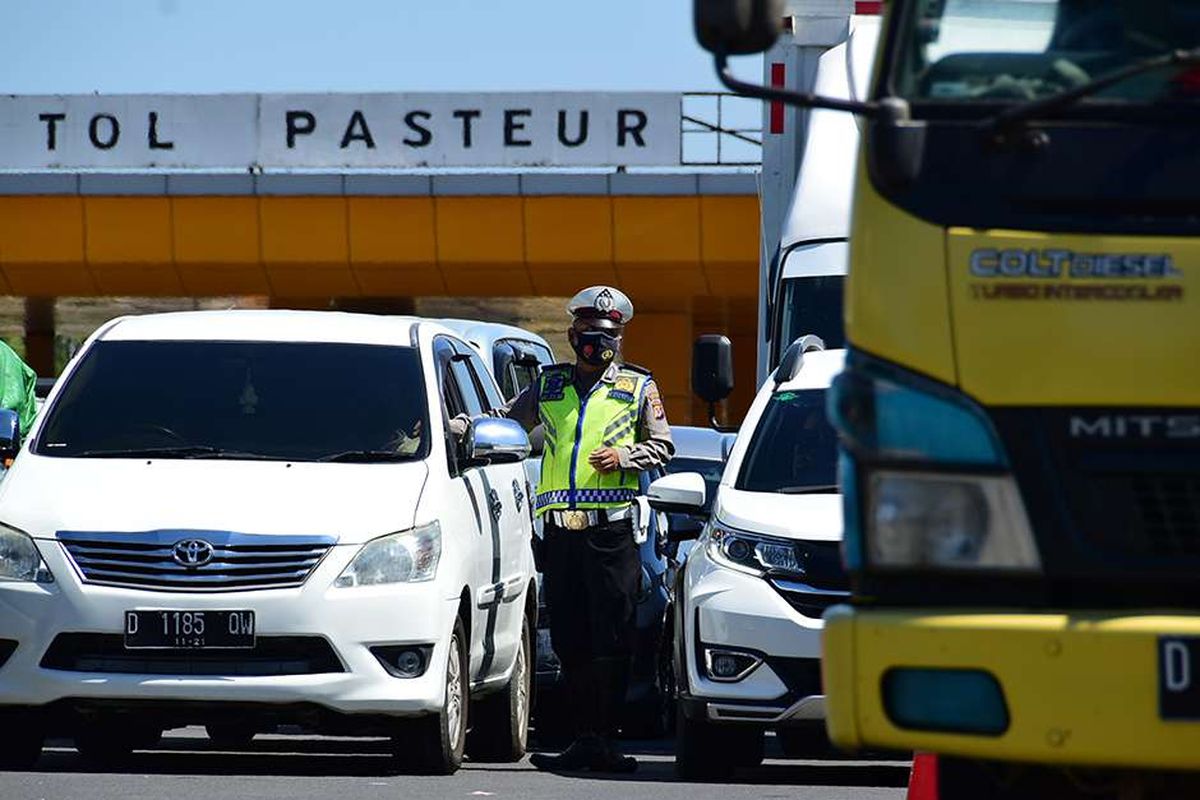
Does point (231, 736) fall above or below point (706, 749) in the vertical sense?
below

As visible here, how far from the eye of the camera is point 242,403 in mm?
12102

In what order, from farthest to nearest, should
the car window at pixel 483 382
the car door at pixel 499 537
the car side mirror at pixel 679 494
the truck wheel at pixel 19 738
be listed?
the car window at pixel 483 382 < the car door at pixel 499 537 < the car side mirror at pixel 679 494 < the truck wheel at pixel 19 738

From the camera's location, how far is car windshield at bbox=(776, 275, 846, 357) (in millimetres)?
15727

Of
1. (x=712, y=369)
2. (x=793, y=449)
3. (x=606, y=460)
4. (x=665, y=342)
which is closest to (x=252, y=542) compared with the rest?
(x=606, y=460)

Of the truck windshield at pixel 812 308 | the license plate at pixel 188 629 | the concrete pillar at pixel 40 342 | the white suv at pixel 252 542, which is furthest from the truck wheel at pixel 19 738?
the concrete pillar at pixel 40 342

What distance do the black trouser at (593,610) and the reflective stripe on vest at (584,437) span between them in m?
0.14

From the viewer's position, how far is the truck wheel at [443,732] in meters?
11.4

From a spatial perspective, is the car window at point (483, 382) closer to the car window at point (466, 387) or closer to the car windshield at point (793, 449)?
the car window at point (466, 387)

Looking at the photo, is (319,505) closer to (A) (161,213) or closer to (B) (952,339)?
(B) (952,339)

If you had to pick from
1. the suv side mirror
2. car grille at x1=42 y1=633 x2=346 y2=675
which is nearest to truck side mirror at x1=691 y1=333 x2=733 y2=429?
the suv side mirror

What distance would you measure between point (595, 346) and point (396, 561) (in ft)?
5.97

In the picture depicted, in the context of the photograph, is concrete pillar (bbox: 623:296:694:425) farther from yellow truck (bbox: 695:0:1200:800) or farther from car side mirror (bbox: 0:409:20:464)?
yellow truck (bbox: 695:0:1200:800)

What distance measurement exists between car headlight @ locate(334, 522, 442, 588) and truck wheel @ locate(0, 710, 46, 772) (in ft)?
4.58

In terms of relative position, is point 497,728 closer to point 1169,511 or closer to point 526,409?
point 526,409
